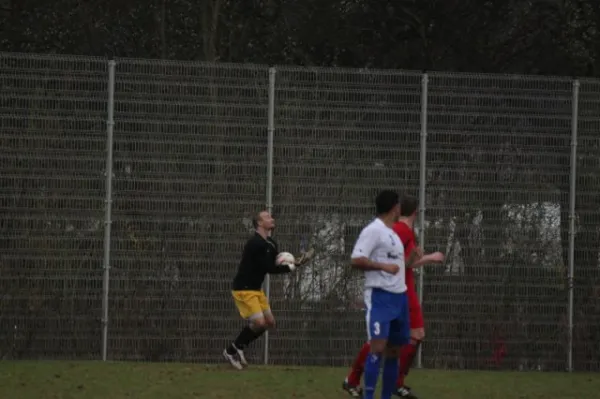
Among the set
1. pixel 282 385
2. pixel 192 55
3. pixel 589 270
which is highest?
pixel 192 55

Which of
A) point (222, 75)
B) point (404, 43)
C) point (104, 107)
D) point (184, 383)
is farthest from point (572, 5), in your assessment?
point (184, 383)

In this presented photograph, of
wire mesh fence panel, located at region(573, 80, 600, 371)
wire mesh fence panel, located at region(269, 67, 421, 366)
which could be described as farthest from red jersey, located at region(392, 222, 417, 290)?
wire mesh fence panel, located at region(573, 80, 600, 371)

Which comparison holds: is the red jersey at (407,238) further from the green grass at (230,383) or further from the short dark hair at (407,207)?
the green grass at (230,383)

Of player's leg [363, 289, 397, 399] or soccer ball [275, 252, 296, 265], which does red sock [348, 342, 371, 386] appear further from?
soccer ball [275, 252, 296, 265]

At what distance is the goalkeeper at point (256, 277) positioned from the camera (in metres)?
16.6

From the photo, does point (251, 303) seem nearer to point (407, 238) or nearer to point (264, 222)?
point (264, 222)

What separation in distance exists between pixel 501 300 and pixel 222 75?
15.2 ft

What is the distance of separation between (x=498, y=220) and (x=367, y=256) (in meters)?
6.07

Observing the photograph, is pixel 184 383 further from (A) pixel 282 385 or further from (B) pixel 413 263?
(B) pixel 413 263

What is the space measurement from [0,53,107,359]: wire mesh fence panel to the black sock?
209cm

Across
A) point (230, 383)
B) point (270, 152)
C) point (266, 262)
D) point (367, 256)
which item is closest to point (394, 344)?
point (367, 256)

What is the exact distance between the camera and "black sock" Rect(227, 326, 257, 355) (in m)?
16.9

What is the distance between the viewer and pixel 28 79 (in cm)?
1817

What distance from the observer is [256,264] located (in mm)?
16656
